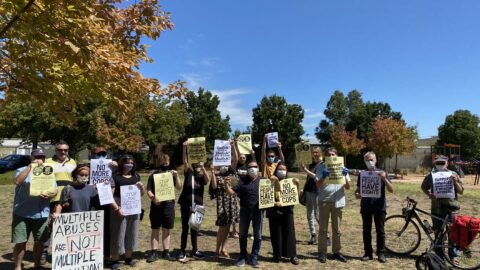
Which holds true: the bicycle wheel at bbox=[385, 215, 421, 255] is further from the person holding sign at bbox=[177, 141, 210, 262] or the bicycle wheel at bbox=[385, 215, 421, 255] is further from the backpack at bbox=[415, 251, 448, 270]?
the person holding sign at bbox=[177, 141, 210, 262]

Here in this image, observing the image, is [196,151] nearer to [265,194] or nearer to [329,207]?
[265,194]

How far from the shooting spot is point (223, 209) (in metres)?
7.79

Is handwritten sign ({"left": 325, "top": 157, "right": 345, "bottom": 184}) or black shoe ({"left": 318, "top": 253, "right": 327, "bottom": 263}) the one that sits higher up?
handwritten sign ({"left": 325, "top": 157, "right": 345, "bottom": 184})

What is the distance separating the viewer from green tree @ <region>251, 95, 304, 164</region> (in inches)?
1901

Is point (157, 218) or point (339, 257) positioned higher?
point (157, 218)

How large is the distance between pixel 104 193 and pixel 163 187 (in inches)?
45.9

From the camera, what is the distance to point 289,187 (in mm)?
7633

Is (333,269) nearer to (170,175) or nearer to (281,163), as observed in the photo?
(281,163)

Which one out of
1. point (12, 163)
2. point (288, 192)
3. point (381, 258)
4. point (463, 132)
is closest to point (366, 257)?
point (381, 258)

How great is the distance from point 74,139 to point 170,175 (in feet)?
106

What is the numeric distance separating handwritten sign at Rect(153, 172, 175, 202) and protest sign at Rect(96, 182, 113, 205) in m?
0.94

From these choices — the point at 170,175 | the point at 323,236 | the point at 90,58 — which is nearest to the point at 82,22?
the point at 90,58

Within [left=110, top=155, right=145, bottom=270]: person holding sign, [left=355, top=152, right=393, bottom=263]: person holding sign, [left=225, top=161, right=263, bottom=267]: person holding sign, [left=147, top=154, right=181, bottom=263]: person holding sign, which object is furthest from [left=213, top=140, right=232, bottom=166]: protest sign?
[left=355, top=152, right=393, bottom=263]: person holding sign

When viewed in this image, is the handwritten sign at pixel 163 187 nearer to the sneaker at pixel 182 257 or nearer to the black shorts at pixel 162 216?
the black shorts at pixel 162 216
